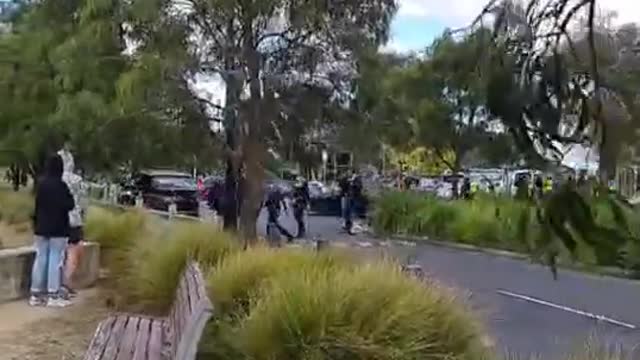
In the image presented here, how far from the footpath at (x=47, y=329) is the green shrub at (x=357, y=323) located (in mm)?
2346

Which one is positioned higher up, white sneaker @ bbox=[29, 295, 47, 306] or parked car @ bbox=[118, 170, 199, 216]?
parked car @ bbox=[118, 170, 199, 216]

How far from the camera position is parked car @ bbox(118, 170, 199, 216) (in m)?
34.0

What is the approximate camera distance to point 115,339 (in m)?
7.32

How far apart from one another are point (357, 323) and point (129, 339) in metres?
1.48

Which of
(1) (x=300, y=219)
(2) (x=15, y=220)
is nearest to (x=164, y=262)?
(2) (x=15, y=220)

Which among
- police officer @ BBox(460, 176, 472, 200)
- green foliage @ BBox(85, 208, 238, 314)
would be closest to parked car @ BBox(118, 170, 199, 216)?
police officer @ BBox(460, 176, 472, 200)

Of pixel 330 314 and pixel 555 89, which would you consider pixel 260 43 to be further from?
pixel 555 89

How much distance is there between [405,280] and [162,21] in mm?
9434

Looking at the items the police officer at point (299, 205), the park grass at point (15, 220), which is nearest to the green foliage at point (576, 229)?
the park grass at point (15, 220)

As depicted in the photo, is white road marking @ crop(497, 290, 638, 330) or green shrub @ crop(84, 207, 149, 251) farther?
green shrub @ crop(84, 207, 149, 251)

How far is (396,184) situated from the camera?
4300 cm

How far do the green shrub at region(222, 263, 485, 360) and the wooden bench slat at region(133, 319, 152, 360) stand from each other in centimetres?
61

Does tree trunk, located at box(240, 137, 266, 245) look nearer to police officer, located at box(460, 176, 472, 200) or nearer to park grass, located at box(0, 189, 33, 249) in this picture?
park grass, located at box(0, 189, 33, 249)

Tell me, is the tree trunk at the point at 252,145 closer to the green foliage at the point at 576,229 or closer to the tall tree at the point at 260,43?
the tall tree at the point at 260,43
